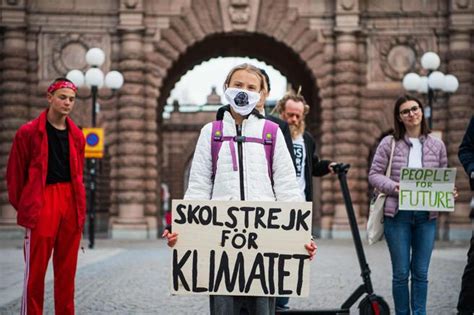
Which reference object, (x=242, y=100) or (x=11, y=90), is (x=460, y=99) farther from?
(x=242, y=100)

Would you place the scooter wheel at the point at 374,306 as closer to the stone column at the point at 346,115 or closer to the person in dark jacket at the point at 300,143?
the person in dark jacket at the point at 300,143

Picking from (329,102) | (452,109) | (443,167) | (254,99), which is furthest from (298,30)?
(254,99)

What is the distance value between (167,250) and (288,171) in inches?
580

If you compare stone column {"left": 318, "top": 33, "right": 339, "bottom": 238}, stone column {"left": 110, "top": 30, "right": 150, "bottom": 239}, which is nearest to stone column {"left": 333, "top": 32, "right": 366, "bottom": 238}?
stone column {"left": 318, "top": 33, "right": 339, "bottom": 238}

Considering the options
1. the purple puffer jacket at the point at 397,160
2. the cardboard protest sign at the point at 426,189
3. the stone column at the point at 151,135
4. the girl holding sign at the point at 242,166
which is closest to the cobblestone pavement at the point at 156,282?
the cardboard protest sign at the point at 426,189

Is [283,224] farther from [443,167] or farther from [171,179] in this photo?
[171,179]

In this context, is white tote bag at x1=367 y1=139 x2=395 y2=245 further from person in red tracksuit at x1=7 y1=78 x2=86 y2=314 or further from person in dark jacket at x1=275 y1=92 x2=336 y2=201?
person in red tracksuit at x1=7 y1=78 x2=86 y2=314

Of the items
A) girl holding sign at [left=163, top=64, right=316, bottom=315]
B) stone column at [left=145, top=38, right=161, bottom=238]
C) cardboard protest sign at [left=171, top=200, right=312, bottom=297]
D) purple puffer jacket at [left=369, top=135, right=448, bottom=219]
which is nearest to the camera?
cardboard protest sign at [left=171, top=200, right=312, bottom=297]

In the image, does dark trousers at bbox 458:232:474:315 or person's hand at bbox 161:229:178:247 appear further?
dark trousers at bbox 458:232:474:315

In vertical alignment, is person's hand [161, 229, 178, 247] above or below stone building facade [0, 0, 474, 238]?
below

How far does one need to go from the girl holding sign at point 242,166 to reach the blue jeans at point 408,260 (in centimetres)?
212

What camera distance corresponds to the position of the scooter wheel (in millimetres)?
6805

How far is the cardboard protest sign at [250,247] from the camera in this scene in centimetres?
512

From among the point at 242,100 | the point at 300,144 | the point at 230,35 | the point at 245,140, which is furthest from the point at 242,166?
the point at 230,35
